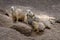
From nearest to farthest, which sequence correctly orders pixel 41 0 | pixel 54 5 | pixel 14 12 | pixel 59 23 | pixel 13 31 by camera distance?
1. pixel 13 31
2. pixel 14 12
3. pixel 59 23
4. pixel 54 5
5. pixel 41 0

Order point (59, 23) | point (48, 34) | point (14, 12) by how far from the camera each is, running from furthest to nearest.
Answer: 1. point (59, 23)
2. point (14, 12)
3. point (48, 34)

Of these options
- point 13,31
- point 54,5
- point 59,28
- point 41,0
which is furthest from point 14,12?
point 41,0

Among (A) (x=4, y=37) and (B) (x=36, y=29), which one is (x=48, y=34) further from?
(A) (x=4, y=37)

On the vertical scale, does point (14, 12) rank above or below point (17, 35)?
above

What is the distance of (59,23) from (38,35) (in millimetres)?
1808

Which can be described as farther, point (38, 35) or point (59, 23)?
point (59, 23)

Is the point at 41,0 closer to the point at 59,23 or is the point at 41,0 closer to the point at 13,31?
the point at 59,23

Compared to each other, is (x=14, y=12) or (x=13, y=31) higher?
(x=14, y=12)

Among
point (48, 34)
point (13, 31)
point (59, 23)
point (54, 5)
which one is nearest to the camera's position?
point (13, 31)

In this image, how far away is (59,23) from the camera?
280 inches

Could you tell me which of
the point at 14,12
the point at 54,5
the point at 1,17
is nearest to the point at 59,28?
the point at 14,12

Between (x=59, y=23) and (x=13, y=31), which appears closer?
(x=13, y=31)

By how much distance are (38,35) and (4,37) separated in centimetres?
121

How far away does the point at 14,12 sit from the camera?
19.8 ft
